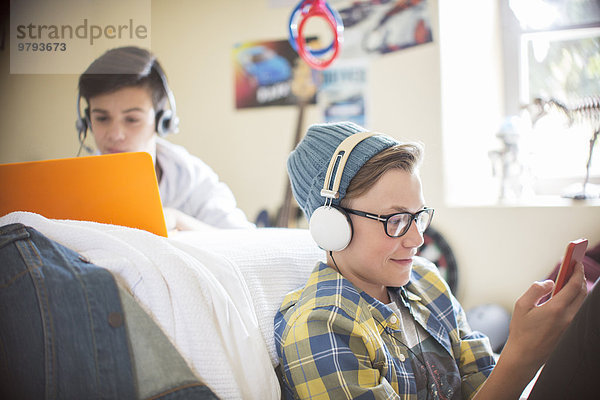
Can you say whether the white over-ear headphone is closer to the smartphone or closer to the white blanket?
the white blanket

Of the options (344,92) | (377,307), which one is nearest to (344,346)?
(377,307)

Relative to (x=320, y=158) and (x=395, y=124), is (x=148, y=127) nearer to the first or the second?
(x=320, y=158)

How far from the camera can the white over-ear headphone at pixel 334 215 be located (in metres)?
0.87

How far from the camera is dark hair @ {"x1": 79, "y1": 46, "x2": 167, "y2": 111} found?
126cm

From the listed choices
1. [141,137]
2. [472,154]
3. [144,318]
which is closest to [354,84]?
[472,154]

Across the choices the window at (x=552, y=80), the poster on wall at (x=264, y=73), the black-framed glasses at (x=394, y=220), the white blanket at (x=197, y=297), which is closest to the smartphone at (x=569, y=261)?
the black-framed glasses at (x=394, y=220)

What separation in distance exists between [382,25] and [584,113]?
969 millimetres

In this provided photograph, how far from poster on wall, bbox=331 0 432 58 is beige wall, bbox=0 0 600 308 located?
48mm

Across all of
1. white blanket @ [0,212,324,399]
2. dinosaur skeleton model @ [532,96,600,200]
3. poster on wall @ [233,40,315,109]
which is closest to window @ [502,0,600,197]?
dinosaur skeleton model @ [532,96,600,200]

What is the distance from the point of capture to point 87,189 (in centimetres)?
91

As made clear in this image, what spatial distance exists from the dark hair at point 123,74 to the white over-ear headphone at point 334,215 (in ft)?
2.27

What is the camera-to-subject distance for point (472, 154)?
245 cm

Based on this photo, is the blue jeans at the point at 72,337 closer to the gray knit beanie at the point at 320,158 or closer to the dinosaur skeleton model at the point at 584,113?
the gray knit beanie at the point at 320,158

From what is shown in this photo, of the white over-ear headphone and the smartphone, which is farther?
the white over-ear headphone
